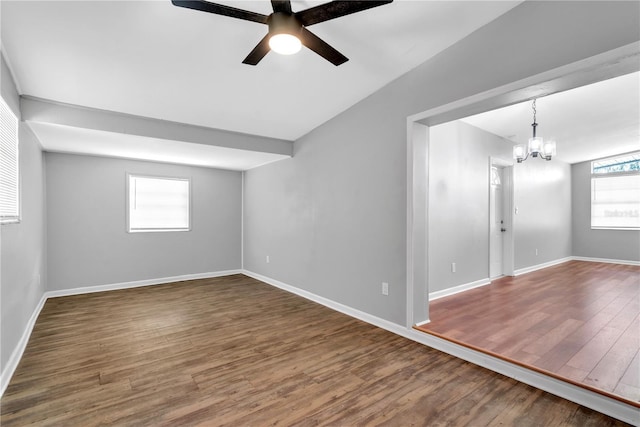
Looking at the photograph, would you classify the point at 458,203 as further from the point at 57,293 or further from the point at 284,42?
the point at 57,293

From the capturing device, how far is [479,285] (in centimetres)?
464

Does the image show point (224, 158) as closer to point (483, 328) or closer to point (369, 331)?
point (369, 331)

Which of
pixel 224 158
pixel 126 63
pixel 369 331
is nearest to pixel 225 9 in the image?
pixel 126 63

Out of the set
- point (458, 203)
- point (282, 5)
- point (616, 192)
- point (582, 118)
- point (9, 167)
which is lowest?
point (458, 203)

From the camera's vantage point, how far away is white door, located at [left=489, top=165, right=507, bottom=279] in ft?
16.9

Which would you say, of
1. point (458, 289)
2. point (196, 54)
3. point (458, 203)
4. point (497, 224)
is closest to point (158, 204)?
point (196, 54)

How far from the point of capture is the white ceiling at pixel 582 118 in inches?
151

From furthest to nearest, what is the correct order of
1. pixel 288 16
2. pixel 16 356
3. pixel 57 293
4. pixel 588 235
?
pixel 588 235
pixel 57 293
pixel 16 356
pixel 288 16

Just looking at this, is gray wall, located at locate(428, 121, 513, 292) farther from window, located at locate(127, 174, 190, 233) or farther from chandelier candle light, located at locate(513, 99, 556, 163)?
window, located at locate(127, 174, 190, 233)

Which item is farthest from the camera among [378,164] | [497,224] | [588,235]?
[588,235]

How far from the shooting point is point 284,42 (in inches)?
74.7

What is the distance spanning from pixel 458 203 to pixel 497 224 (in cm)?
168

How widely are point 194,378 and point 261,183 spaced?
392 centimetres

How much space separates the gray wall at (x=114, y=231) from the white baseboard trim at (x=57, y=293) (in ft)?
0.25
